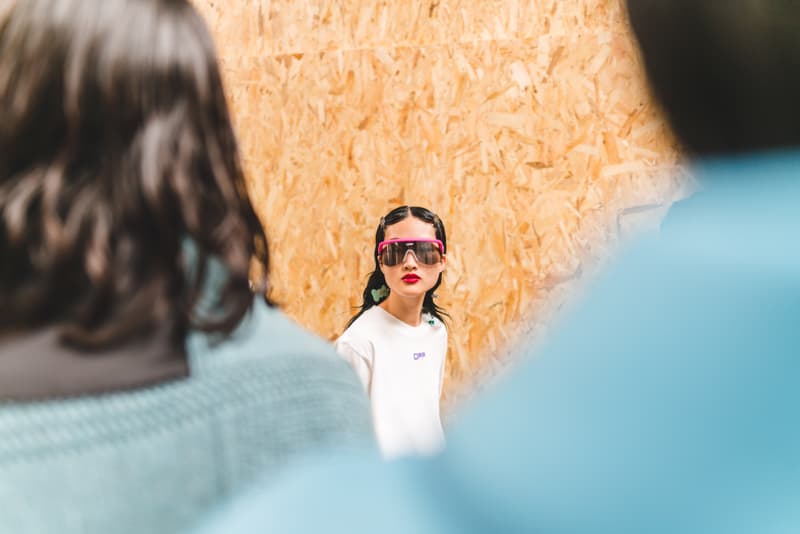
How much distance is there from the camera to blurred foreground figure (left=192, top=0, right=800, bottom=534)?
0.82 ft

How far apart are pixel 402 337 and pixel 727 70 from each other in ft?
7.04

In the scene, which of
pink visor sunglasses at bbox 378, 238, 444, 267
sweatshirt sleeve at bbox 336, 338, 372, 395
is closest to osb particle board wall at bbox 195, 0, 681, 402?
pink visor sunglasses at bbox 378, 238, 444, 267

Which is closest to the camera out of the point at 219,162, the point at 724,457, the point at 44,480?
the point at 724,457

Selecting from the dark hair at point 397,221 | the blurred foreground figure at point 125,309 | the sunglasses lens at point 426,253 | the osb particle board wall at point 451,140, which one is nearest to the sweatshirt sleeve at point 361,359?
the dark hair at point 397,221

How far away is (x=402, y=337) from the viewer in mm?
2453

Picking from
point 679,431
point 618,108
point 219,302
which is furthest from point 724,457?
point 618,108

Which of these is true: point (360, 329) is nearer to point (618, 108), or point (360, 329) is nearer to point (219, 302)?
point (618, 108)

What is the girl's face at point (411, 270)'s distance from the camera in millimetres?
2533

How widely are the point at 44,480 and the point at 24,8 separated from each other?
385mm

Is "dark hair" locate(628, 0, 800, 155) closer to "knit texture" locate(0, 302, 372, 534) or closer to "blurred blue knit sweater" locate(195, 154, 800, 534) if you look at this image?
"blurred blue knit sweater" locate(195, 154, 800, 534)

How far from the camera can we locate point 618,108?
9.70 feet

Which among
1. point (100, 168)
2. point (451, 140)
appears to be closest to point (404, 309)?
point (451, 140)

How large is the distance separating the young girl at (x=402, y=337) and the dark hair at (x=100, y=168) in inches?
66.1

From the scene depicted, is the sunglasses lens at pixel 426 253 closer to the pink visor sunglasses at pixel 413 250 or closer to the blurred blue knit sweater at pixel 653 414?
the pink visor sunglasses at pixel 413 250
